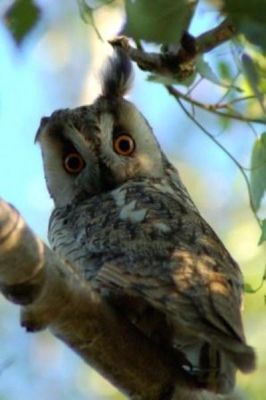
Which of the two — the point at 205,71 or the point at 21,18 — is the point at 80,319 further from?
the point at 21,18

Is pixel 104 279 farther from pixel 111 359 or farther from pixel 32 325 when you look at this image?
pixel 32 325

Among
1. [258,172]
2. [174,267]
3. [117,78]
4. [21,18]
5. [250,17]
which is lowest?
[174,267]

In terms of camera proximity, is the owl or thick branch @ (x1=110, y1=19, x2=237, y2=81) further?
the owl

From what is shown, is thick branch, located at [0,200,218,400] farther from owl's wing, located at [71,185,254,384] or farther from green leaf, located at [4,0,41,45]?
green leaf, located at [4,0,41,45]

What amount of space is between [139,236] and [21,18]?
4.13 feet

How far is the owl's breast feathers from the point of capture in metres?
1.82

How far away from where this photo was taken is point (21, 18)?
0.99 m

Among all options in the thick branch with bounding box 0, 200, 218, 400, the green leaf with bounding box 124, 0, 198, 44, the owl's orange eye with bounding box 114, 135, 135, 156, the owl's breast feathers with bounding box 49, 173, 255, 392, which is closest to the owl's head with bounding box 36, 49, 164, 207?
the owl's orange eye with bounding box 114, 135, 135, 156

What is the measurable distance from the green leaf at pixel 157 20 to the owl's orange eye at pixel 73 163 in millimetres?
1891

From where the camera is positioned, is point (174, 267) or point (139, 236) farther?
point (139, 236)

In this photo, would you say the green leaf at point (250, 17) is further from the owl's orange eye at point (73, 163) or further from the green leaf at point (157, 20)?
the owl's orange eye at point (73, 163)

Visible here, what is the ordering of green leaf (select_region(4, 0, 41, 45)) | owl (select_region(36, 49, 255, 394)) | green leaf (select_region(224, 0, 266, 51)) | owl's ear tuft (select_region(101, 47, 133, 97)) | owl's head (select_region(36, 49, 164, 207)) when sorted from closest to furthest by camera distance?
green leaf (select_region(224, 0, 266, 51)) < green leaf (select_region(4, 0, 41, 45)) < owl (select_region(36, 49, 255, 394)) < owl's head (select_region(36, 49, 164, 207)) < owl's ear tuft (select_region(101, 47, 133, 97))

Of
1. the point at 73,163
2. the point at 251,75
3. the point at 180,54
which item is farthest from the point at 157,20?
the point at 73,163

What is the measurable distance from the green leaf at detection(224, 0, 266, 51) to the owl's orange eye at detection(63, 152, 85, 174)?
6.36 ft
